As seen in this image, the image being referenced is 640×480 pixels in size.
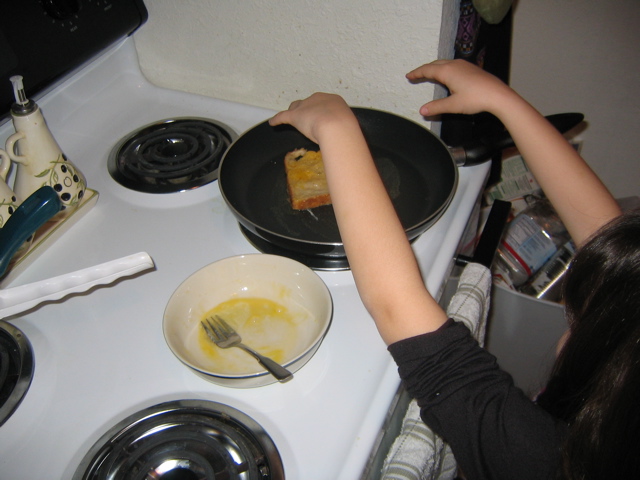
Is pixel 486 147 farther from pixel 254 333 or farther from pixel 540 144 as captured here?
pixel 254 333

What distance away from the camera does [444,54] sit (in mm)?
822

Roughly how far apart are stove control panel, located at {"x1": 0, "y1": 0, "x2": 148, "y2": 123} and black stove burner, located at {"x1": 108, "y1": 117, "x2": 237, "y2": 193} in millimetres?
153

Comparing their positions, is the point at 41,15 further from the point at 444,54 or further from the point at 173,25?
the point at 444,54

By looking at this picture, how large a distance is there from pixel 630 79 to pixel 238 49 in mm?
1027

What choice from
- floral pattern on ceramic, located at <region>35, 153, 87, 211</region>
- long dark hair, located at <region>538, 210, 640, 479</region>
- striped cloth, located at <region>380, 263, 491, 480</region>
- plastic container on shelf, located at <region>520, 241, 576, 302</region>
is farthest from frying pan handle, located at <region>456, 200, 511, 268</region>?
floral pattern on ceramic, located at <region>35, 153, 87, 211</region>

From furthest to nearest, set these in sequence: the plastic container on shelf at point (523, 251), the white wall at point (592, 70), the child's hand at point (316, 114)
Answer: the white wall at point (592, 70)
the plastic container on shelf at point (523, 251)
the child's hand at point (316, 114)

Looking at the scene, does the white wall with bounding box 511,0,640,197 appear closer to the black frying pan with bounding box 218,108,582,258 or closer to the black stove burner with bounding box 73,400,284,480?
the black frying pan with bounding box 218,108,582,258

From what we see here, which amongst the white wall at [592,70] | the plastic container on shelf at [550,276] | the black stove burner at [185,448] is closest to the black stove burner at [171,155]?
the black stove burner at [185,448]

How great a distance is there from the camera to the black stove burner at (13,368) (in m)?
0.56

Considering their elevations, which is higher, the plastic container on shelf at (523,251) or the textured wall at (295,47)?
the textured wall at (295,47)

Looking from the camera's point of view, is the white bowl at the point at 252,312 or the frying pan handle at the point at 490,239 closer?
the white bowl at the point at 252,312

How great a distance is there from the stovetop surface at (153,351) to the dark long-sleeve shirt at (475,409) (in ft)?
0.13

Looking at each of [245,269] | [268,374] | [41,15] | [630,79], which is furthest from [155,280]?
[630,79]

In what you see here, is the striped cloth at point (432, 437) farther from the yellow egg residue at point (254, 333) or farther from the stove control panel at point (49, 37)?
the stove control panel at point (49, 37)
